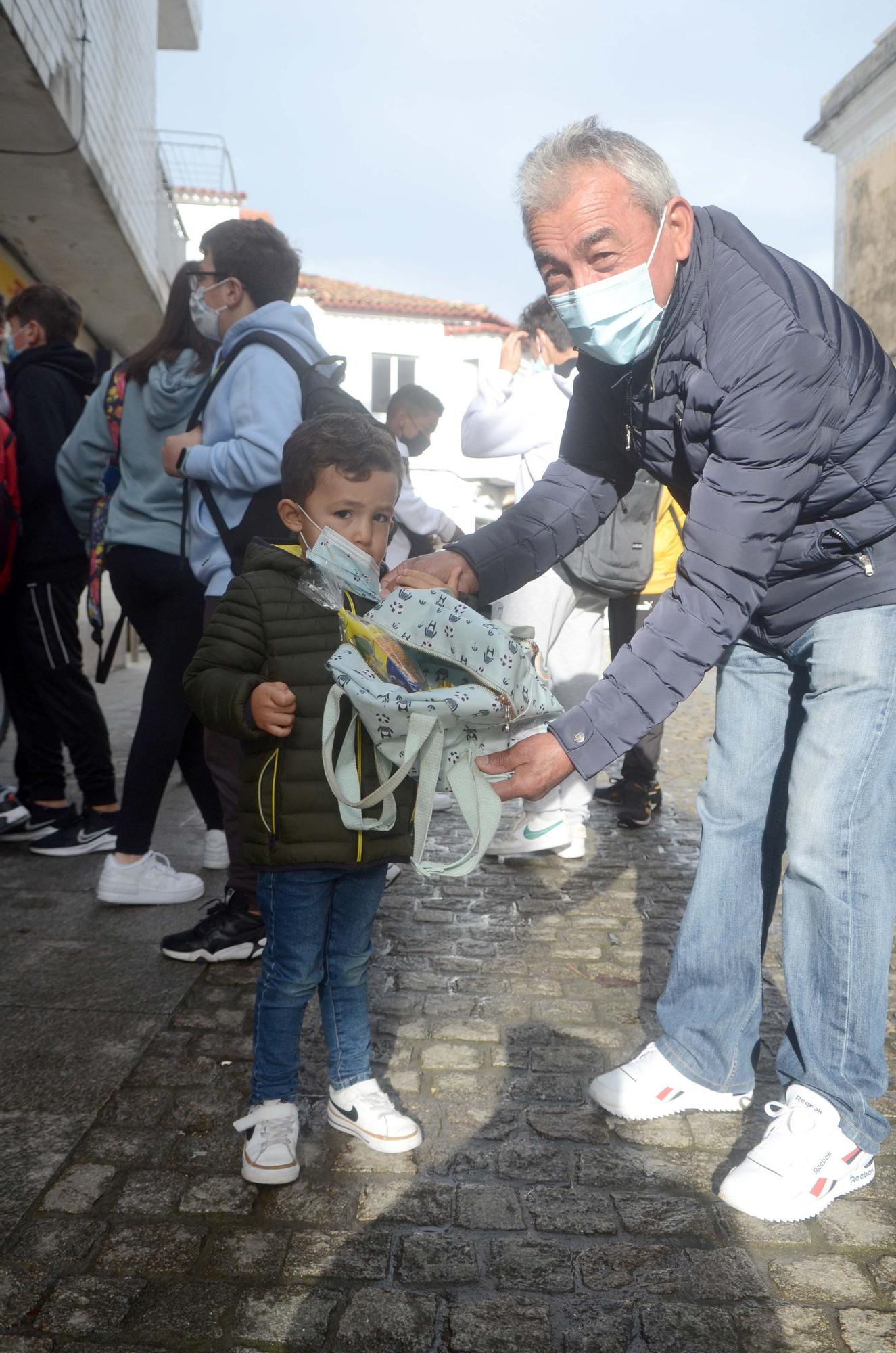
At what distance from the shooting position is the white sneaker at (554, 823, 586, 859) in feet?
17.2

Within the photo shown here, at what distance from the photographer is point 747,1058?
2859 mm

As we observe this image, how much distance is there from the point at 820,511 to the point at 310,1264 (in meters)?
1.69

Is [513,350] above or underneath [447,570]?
above

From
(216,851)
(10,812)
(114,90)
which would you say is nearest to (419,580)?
(216,851)

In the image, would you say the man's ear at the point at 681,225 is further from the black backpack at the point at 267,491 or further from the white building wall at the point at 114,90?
the white building wall at the point at 114,90

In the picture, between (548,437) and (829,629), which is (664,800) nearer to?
(548,437)

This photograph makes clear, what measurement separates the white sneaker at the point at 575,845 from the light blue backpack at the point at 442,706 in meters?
2.90

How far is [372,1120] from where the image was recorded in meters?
2.65

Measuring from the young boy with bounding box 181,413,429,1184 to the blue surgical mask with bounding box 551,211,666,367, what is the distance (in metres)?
0.52

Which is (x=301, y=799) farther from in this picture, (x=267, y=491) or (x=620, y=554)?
(x=620, y=554)

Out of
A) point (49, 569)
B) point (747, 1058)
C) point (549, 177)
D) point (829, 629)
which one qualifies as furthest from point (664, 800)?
point (549, 177)

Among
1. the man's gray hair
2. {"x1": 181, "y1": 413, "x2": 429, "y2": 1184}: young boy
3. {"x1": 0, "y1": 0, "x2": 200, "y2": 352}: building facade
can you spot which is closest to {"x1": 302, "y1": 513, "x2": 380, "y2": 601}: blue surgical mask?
{"x1": 181, "y1": 413, "x2": 429, "y2": 1184}: young boy

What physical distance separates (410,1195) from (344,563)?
4.23 ft

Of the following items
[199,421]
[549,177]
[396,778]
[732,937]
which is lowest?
[732,937]
